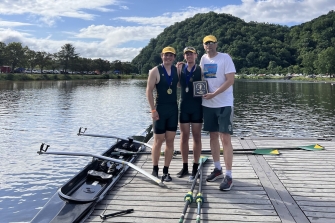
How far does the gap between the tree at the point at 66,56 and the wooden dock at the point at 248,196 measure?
340 ft

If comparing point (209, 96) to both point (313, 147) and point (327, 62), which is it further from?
point (327, 62)

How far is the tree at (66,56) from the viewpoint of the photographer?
103188mm

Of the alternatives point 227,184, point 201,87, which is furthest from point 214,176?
point 201,87

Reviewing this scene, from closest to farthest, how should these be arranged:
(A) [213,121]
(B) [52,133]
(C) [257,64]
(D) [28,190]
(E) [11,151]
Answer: (A) [213,121]
(D) [28,190]
(E) [11,151]
(B) [52,133]
(C) [257,64]

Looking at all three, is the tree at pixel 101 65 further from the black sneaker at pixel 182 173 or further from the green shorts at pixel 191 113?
the green shorts at pixel 191 113

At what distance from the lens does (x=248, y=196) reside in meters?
4.59

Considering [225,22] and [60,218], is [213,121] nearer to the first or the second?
[60,218]

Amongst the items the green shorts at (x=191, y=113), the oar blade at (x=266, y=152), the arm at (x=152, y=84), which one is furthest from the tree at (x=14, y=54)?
the green shorts at (x=191, y=113)

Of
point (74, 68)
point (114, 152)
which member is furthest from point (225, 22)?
point (114, 152)

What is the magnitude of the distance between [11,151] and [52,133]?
3.46m

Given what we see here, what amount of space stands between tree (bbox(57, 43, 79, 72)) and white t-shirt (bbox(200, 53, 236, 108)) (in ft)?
344

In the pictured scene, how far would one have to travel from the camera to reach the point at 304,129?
1752 centimetres

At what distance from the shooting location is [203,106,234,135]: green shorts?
4.82 metres

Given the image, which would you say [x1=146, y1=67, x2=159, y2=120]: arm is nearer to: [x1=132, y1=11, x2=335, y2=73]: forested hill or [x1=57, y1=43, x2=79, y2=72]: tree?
[x1=57, y1=43, x2=79, y2=72]: tree
